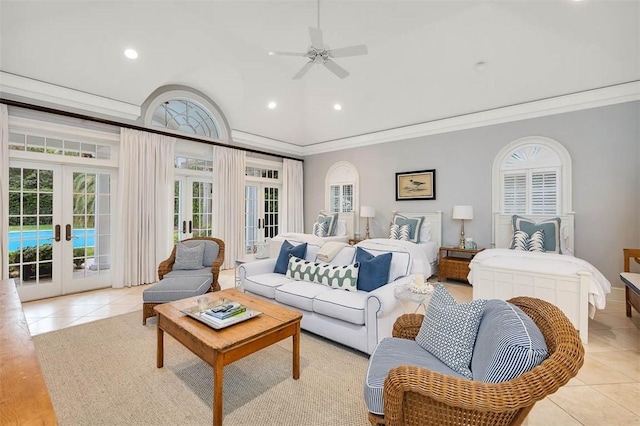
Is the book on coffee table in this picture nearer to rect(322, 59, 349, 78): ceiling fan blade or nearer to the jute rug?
the jute rug

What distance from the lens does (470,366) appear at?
1.57 meters

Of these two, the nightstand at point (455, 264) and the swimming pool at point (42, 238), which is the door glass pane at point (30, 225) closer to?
the swimming pool at point (42, 238)

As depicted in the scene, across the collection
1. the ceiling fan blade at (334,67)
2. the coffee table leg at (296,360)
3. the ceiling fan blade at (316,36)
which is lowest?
the coffee table leg at (296,360)

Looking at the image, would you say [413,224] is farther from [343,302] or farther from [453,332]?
[453,332]

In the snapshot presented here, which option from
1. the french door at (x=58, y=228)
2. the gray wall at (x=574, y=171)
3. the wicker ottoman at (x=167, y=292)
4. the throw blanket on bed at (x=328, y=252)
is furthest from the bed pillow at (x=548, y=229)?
the french door at (x=58, y=228)

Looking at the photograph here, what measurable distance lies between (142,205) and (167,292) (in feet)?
7.80

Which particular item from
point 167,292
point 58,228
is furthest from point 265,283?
point 58,228

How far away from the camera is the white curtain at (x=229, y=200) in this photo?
608 centimetres

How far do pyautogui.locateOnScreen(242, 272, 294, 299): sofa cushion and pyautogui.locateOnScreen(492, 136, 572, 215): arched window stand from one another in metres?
4.13

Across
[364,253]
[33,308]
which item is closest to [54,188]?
[33,308]

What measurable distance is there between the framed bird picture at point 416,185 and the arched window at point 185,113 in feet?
12.9

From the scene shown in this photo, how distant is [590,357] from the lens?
2639 millimetres

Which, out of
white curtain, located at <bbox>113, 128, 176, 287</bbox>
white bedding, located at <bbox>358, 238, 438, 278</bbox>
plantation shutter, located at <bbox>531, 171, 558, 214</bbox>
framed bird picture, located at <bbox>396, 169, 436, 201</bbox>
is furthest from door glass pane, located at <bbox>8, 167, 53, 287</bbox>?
plantation shutter, located at <bbox>531, 171, 558, 214</bbox>

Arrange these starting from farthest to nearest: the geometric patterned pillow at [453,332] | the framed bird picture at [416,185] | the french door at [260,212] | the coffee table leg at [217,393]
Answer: the french door at [260,212] → the framed bird picture at [416,185] → the coffee table leg at [217,393] → the geometric patterned pillow at [453,332]
